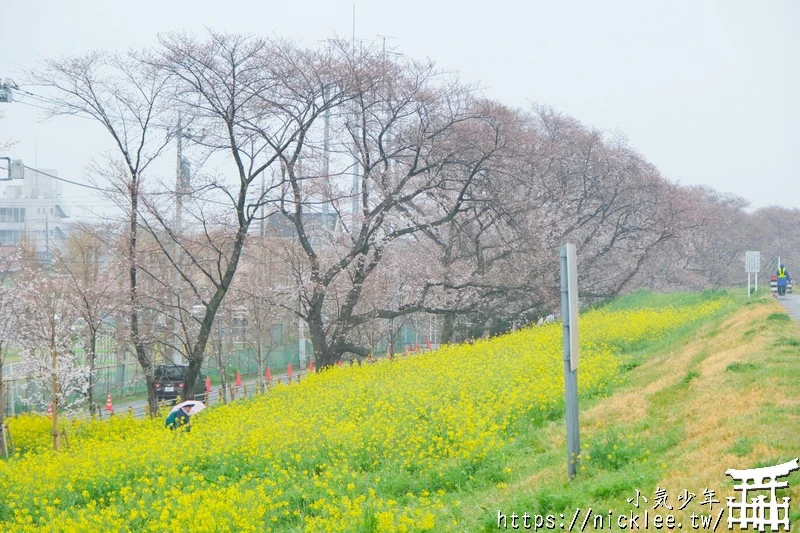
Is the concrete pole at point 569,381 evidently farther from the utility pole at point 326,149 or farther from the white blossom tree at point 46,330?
the utility pole at point 326,149

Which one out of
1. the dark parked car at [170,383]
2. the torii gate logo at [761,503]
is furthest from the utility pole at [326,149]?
the torii gate logo at [761,503]

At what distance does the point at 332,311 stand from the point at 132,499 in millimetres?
21092

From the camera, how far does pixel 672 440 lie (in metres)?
8.32

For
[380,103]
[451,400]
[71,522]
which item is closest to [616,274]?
[380,103]

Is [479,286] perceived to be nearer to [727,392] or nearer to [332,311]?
[332,311]

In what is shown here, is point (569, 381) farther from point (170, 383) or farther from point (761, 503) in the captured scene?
point (170, 383)

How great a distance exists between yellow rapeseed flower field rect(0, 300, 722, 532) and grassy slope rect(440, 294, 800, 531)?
1.61 ft

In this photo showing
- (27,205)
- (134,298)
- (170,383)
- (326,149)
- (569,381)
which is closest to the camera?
(569,381)

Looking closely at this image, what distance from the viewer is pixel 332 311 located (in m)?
31.3

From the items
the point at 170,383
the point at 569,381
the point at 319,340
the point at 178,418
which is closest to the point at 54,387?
the point at 178,418

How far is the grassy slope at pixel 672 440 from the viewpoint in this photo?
6688 millimetres

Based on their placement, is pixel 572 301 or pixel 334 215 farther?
pixel 334 215

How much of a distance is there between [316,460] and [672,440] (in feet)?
15.1

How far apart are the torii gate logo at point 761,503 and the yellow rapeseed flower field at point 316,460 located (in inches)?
96.2
